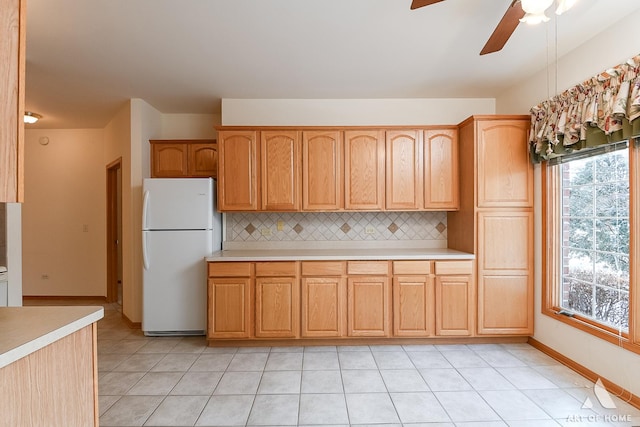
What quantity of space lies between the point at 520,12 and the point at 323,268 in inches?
93.5

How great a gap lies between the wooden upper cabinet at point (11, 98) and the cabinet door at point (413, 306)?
2.81 meters

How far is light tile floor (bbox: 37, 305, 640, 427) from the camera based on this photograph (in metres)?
2.04

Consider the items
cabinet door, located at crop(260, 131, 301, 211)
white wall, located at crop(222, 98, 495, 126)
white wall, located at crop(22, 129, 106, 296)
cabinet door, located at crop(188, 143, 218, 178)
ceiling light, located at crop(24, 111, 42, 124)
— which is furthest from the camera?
white wall, located at crop(22, 129, 106, 296)

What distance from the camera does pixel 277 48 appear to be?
2590mm

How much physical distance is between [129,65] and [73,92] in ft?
3.72

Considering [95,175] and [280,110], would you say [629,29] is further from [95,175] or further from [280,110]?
[95,175]

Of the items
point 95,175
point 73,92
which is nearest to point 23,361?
point 73,92

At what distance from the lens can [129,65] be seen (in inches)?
112

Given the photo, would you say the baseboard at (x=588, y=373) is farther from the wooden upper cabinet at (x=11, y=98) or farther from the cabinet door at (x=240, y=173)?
the wooden upper cabinet at (x=11, y=98)

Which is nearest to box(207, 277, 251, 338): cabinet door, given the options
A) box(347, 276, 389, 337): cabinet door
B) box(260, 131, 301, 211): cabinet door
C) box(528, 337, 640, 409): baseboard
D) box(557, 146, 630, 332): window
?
box(260, 131, 301, 211): cabinet door

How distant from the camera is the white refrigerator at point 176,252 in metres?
3.33

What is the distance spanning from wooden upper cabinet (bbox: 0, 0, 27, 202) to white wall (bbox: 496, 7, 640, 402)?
3276 millimetres

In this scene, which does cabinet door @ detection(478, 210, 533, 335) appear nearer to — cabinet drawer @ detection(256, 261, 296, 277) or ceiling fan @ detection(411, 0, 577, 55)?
ceiling fan @ detection(411, 0, 577, 55)

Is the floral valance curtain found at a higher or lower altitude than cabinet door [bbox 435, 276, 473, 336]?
higher
